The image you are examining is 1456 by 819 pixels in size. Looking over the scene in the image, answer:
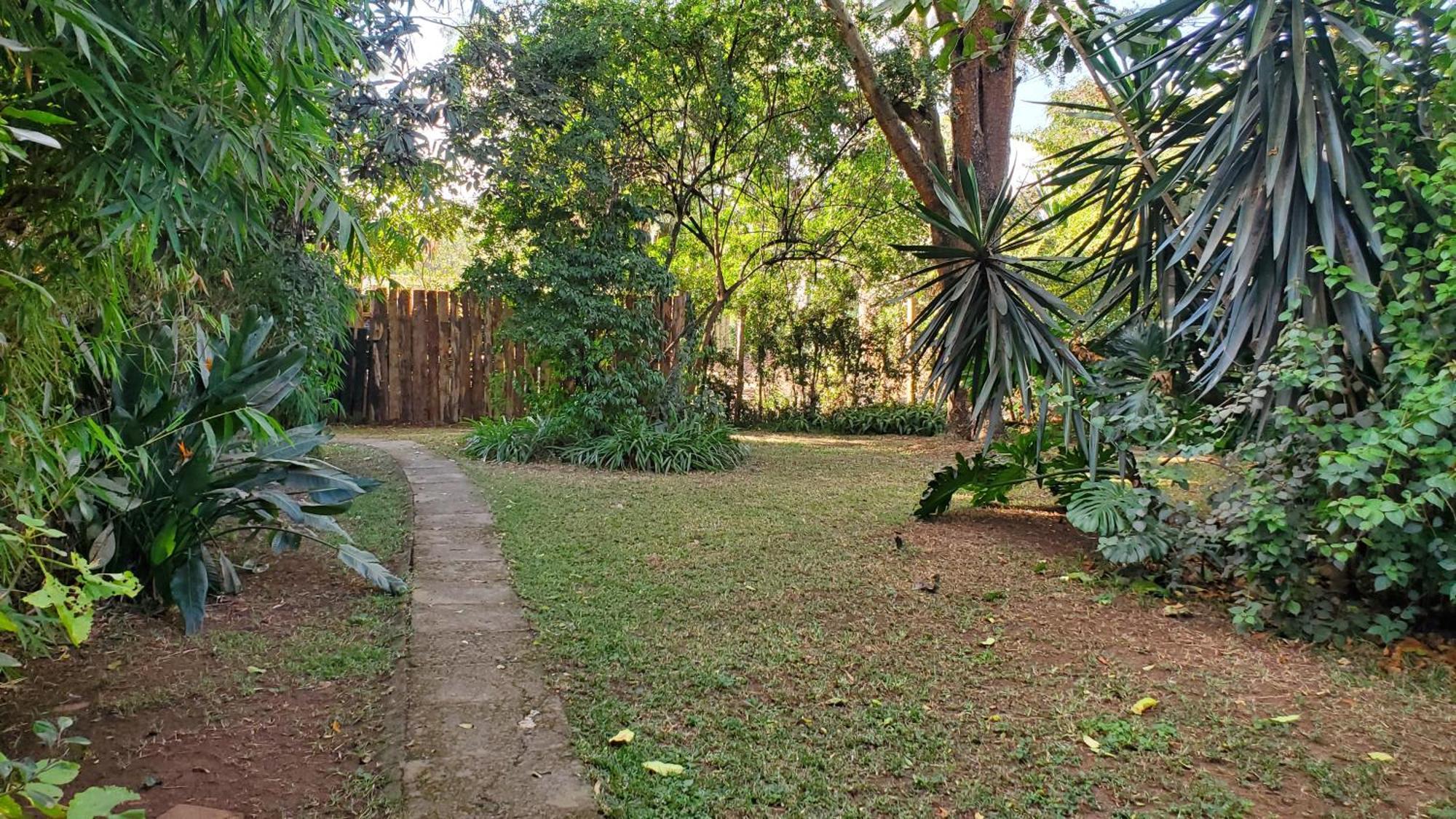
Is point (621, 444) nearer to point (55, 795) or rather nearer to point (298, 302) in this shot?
point (298, 302)

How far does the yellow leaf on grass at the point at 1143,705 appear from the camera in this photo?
2.36m

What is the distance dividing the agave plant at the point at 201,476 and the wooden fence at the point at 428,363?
20.9 feet

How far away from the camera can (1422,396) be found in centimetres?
246

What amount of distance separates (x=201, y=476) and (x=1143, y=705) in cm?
321

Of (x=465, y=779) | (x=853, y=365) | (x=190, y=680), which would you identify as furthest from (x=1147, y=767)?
(x=853, y=365)

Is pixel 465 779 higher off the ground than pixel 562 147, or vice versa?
pixel 562 147

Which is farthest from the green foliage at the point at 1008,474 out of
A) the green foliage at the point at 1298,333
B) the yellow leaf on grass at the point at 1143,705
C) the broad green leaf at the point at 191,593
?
the broad green leaf at the point at 191,593

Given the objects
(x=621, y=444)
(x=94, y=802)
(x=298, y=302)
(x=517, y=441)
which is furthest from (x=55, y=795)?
(x=517, y=441)

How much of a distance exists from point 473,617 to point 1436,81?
3886 mm

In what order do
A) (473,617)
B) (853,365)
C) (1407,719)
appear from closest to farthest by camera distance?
(1407,719) < (473,617) < (853,365)

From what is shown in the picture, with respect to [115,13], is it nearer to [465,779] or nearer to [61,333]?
[61,333]

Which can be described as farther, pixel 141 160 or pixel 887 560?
pixel 887 560

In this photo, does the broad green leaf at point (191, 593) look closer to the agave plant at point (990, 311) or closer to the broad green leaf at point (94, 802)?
the broad green leaf at point (94, 802)

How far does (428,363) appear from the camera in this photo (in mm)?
10016
